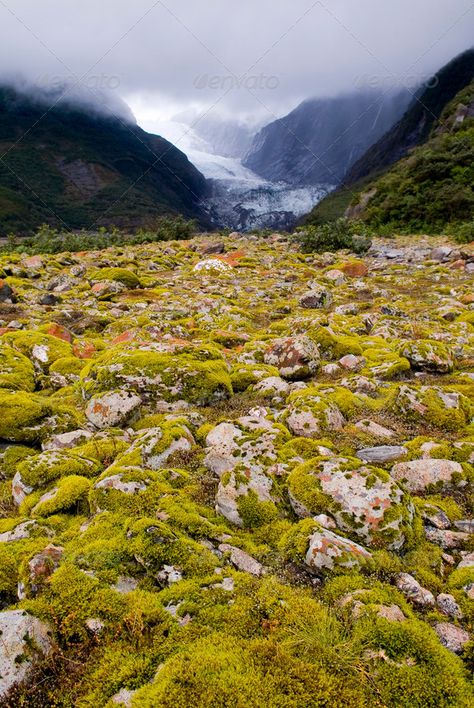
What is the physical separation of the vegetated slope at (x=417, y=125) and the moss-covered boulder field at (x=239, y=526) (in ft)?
366

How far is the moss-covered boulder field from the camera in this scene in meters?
3.01

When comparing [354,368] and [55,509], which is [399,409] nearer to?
[354,368]

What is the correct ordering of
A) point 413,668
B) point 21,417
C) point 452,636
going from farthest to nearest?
point 21,417 < point 452,636 < point 413,668

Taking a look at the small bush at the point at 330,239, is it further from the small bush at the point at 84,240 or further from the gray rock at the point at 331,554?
the gray rock at the point at 331,554

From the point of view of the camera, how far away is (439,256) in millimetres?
30078

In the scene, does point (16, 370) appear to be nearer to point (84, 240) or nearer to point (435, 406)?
point (435, 406)

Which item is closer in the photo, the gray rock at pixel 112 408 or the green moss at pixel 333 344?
the gray rock at pixel 112 408

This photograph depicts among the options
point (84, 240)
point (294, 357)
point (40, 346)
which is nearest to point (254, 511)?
point (294, 357)

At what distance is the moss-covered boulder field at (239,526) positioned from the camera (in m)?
3.01

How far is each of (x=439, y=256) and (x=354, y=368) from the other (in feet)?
79.2

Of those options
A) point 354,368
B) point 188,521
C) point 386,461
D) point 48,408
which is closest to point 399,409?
point 386,461

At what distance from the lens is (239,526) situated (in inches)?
201

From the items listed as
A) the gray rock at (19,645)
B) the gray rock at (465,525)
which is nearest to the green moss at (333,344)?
the gray rock at (465,525)

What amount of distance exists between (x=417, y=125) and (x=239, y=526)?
551 feet
